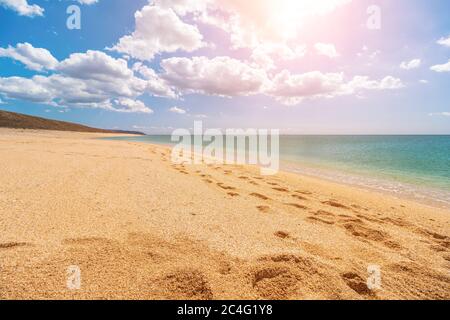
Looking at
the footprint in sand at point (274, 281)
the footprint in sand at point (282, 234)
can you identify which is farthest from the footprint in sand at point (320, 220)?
the footprint in sand at point (274, 281)

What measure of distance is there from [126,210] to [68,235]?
Result: 1.24m

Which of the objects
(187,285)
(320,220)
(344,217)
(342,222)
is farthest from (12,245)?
(344,217)

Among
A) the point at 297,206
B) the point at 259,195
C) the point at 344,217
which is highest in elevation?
the point at 259,195

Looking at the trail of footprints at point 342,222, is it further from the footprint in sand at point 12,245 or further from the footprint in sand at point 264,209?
the footprint in sand at point 12,245

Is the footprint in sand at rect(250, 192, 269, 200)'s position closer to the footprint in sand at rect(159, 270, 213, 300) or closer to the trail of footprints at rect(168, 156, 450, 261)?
the trail of footprints at rect(168, 156, 450, 261)

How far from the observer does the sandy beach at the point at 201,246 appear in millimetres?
2438

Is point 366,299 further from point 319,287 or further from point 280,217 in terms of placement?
point 280,217

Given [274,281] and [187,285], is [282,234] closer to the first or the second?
[274,281]

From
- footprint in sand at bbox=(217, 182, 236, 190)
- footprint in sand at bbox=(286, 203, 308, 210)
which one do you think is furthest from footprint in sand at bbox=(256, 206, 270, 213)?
footprint in sand at bbox=(217, 182, 236, 190)

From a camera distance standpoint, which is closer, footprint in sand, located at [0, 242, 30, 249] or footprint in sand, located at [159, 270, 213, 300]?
footprint in sand, located at [159, 270, 213, 300]

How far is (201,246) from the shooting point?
10.8 feet

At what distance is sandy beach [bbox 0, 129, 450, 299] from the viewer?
2438 mm

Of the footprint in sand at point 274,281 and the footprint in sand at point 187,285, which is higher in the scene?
the footprint in sand at point 187,285
